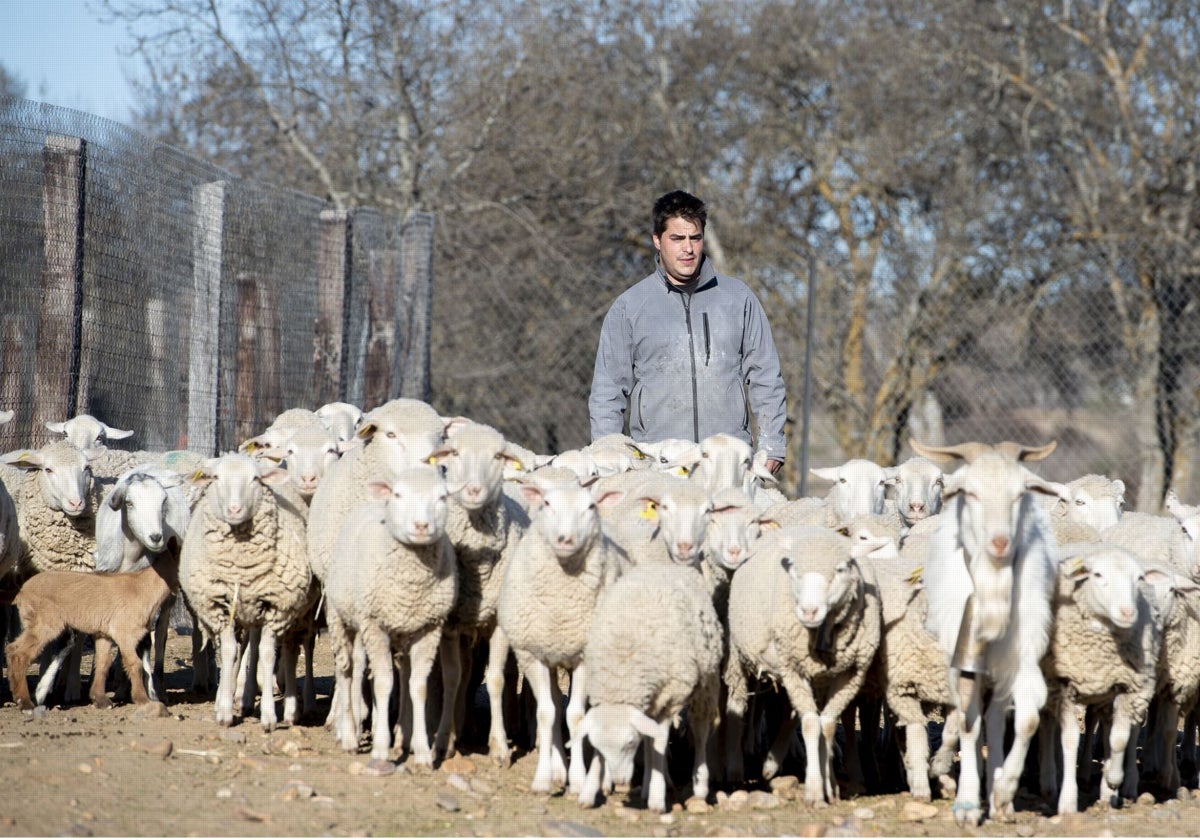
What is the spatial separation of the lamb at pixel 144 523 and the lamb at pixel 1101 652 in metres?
4.20

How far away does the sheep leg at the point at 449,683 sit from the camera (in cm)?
614

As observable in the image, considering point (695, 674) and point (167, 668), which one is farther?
point (167, 668)

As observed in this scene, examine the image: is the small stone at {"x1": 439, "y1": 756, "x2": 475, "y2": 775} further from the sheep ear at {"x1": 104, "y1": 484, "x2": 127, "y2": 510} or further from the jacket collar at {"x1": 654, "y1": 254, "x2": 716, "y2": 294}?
the jacket collar at {"x1": 654, "y1": 254, "x2": 716, "y2": 294}

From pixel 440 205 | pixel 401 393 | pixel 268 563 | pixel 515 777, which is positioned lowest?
pixel 515 777

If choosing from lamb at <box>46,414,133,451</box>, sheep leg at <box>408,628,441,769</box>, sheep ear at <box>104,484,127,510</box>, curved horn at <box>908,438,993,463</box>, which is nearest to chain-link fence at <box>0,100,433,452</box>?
lamb at <box>46,414,133,451</box>

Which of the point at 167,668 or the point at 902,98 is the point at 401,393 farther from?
the point at 902,98

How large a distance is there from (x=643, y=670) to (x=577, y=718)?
0.58m

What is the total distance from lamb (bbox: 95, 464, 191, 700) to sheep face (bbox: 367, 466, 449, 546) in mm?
1711

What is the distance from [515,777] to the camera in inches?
231

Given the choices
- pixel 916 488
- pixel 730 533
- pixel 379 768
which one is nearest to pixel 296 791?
pixel 379 768

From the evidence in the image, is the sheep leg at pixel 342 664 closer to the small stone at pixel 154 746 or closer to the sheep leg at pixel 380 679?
the sheep leg at pixel 380 679

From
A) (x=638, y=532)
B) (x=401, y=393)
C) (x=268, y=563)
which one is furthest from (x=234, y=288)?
(x=638, y=532)

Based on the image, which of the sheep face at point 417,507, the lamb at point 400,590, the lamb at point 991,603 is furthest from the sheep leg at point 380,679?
the lamb at point 991,603

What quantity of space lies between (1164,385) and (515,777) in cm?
888
